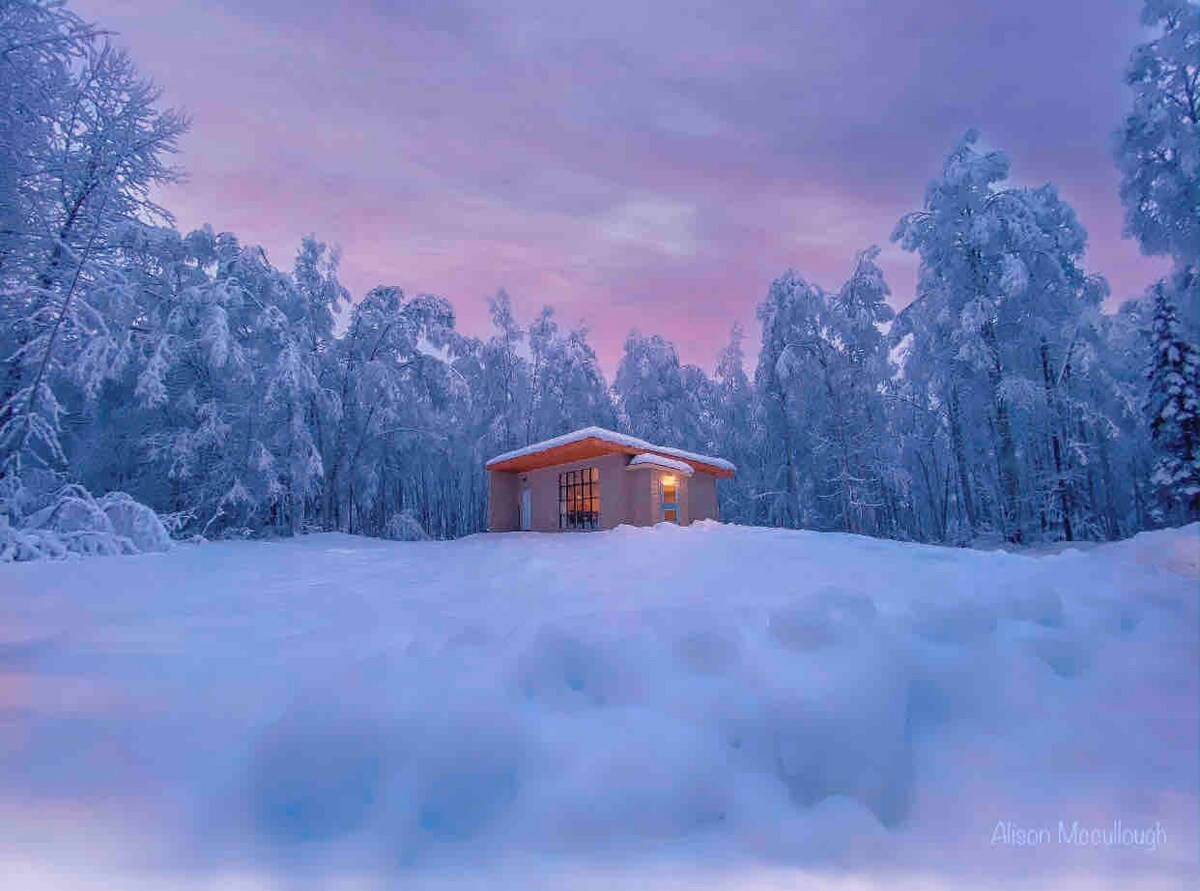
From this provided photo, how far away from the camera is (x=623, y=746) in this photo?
6.15 ft

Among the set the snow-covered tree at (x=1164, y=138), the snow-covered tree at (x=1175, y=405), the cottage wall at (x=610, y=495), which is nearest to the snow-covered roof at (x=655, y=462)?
the cottage wall at (x=610, y=495)

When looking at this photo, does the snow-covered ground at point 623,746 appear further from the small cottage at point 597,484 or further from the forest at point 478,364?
the small cottage at point 597,484

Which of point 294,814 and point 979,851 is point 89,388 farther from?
point 979,851

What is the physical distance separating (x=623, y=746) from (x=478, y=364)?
969 inches

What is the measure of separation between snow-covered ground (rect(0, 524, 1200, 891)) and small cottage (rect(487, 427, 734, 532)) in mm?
10500

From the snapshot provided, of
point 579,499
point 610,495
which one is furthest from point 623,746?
point 579,499

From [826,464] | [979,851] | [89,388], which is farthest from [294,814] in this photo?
[826,464]

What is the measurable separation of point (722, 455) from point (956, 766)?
26854mm

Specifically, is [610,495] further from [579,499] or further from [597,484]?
[579,499]

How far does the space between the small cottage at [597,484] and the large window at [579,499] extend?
3 centimetres

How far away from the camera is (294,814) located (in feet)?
5.60

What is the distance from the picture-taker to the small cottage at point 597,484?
1357 centimetres

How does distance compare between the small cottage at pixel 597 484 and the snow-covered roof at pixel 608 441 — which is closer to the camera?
the snow-covered roof at pixel 608 441

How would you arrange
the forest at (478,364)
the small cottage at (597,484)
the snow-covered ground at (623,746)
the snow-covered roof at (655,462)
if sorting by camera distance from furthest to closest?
the small cottage at (597,484) → the snow-covered roof at (655,462) → the forest at (478,364) → the snow-covered ground at (623,746)
